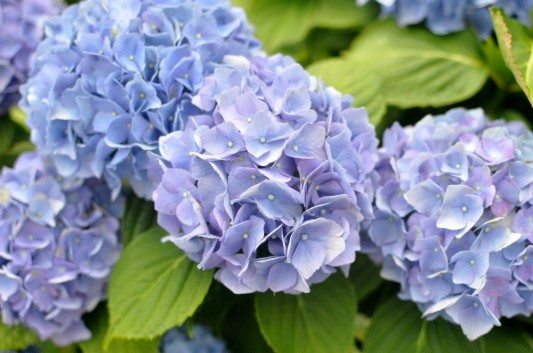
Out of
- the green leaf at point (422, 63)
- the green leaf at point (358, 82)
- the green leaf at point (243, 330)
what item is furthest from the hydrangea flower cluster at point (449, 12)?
the green leaf at point (243, 330)

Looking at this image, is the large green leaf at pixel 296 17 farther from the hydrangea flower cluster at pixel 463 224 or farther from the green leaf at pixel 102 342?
the green leaf at pixel 102 342

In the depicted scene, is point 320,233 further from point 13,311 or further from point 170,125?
point 13,311

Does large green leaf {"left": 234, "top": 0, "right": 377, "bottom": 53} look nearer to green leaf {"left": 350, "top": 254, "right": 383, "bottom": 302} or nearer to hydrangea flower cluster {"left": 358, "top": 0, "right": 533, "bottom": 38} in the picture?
hydrangea flower cluster {"left": 358, "top": 0, "right": 533, "bottom": 38}

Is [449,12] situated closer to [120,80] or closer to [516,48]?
[516,48]

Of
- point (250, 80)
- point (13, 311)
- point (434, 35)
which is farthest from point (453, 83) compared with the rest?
point (13, 311)


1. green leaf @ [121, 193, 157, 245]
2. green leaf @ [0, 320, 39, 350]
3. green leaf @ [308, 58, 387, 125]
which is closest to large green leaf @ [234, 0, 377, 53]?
green leaf @ [308, 58, 387, 125]
